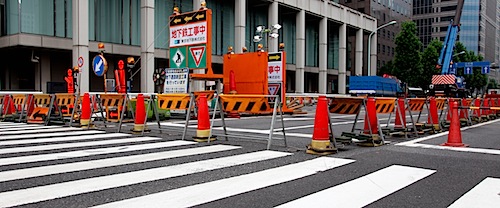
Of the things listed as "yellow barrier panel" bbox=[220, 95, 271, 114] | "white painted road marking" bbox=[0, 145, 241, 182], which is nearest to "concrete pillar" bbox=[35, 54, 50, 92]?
"yellow barrier panel" bbox=[220, 95, 271, 114]

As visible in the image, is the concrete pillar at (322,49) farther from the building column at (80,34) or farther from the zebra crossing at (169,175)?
the zebra crossing at (169,175)

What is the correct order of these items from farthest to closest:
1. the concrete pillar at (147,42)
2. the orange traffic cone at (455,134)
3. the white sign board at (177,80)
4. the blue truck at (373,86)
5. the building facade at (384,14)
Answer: the building facade at (384,14) → the blue truck at (373,86) → the concrete pillar at (147,42) → the white sign board at (177,80) → the orange traffic cone at (455,134)

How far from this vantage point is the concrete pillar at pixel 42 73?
30897mm

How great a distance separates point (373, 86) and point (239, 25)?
1428 centimetres

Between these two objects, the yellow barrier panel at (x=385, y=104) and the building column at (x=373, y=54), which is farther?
the building column at (x=373, y=54)

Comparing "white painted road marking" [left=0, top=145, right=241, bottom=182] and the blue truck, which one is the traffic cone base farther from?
the blue truck

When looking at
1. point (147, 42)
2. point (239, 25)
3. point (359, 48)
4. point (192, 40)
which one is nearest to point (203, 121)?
point (192, 40)

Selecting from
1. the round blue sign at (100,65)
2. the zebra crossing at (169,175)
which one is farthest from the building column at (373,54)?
the zebra crossing at (169,175)

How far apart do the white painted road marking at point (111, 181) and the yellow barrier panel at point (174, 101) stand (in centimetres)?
330

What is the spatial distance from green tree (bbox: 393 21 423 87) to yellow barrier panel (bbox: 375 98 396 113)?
49.7 m

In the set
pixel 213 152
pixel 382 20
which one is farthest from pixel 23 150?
pixel 382 20

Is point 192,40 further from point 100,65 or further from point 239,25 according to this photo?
point 239,25

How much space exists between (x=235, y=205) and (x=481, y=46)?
14094 cm

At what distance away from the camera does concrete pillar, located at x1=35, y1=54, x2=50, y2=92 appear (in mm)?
30897
